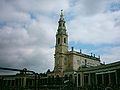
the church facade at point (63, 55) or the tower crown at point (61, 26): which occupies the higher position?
the tower crown at point (61, 26)

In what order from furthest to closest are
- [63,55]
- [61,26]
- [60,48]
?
[61,26]
[63,55]
[60,48]

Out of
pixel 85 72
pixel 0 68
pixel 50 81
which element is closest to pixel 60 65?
pixel 85 72

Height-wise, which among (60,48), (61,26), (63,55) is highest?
(61,26)

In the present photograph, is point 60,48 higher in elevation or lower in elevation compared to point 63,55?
higher

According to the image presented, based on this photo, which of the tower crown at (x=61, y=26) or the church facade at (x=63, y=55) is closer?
the church facade at (x=63, y=55)

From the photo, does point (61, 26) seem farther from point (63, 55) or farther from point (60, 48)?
point (63, 55)

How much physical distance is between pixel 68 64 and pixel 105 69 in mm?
26171

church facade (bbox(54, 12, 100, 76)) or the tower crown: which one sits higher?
the tower crown

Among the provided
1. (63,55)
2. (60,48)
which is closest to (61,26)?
(60,48)

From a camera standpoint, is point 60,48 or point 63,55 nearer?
point 60,48

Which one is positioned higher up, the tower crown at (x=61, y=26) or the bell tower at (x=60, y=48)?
the tower crown at (x=61, y=26)

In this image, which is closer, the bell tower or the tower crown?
the bell tower

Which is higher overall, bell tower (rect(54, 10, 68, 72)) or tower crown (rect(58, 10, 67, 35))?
tower crown (rect(58, 10, 67, 35))

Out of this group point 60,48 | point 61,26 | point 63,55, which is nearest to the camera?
point 60,48
